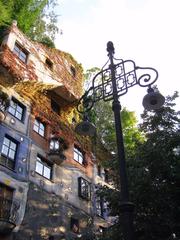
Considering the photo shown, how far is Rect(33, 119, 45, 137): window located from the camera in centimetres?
1677

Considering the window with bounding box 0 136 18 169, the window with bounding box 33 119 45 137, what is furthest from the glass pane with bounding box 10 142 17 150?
the window with bounding box 33 119 45 137

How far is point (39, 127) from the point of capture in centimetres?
1714

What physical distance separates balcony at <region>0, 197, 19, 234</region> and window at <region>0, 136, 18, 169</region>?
170cm

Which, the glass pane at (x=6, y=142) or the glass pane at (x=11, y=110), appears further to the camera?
the glass pane at (x=11, y=110)

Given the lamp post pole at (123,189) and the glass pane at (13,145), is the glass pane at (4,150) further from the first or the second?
the lamp post pole at (123,189)

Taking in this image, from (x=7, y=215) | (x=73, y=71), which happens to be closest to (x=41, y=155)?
(x=7, y=215)

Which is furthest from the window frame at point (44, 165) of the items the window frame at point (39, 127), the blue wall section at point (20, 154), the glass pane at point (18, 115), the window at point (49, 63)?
the window at point (49, 63)

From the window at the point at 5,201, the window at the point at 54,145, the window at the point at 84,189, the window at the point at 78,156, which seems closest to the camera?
the window at the point at 5,201

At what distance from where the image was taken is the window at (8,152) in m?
13.8

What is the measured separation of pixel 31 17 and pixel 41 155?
416 inches

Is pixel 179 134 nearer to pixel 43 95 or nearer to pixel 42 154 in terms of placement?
pixel 42 154

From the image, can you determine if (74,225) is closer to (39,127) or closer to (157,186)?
(39,127)

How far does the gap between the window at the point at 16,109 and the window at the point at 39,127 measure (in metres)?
1.02

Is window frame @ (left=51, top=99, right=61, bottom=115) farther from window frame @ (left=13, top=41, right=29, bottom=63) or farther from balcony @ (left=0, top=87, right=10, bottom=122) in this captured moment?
balcony @ (left=0, top=87, right=10, bottom=122)
